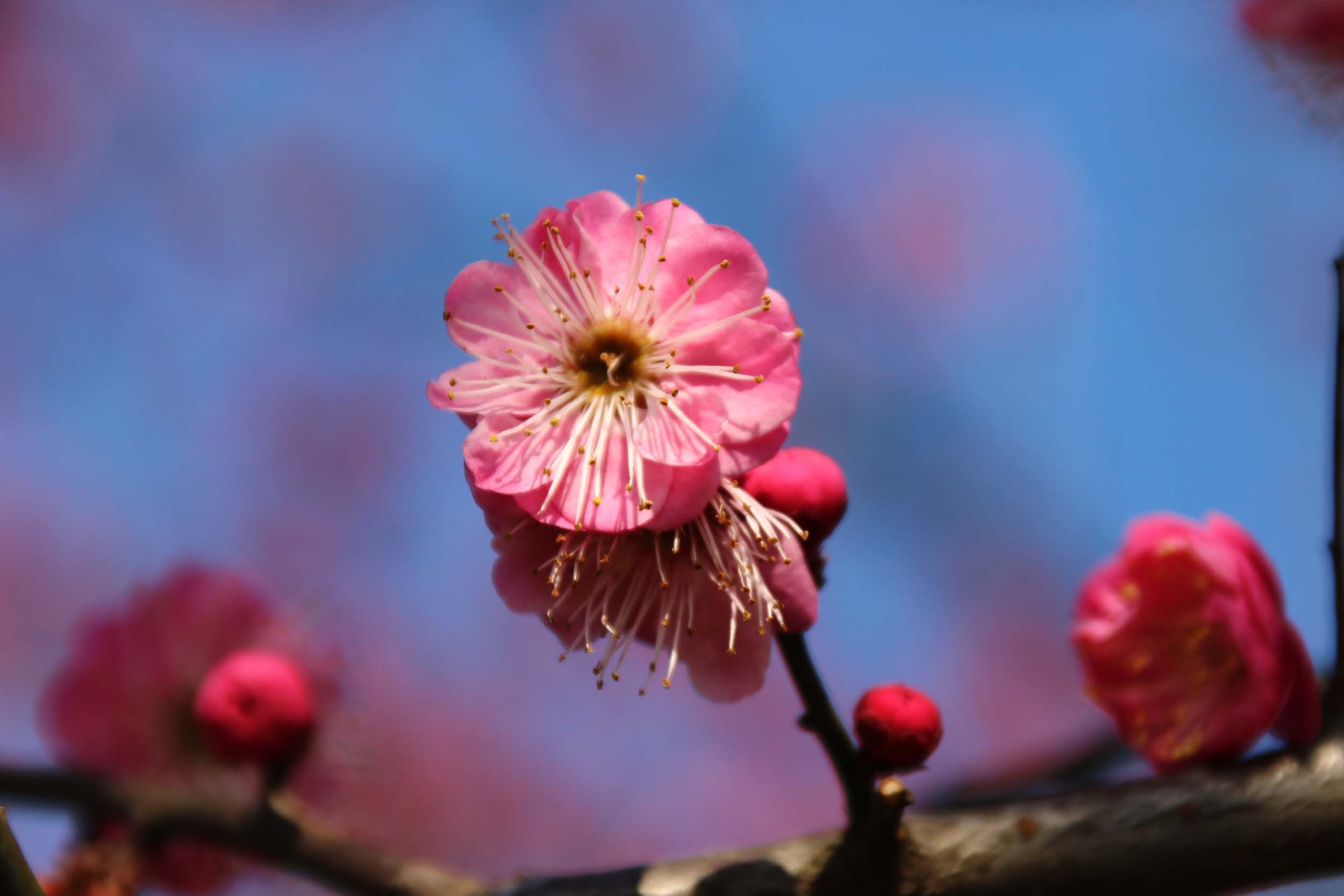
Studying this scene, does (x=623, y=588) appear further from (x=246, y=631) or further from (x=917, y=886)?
(x=246, y=631)

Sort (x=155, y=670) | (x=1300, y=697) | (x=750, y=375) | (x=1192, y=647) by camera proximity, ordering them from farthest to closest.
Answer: (x=155, y=670), (x=1192, y=647), (x=1300, y=697), (x=750, y=375)

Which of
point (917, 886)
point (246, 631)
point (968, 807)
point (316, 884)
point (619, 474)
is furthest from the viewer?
point (246, 631)

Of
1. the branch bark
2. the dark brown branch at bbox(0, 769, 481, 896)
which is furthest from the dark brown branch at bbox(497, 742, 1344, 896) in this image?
the dark brown branch at bbox(0, 769, 481, 896)

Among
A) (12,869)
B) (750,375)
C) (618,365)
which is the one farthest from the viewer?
(618,365)

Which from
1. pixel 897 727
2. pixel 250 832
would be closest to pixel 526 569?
pixel 897 727

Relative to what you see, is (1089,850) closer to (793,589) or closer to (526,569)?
(793,589)

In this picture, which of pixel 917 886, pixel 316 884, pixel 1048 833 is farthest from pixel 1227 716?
pixel 316 884

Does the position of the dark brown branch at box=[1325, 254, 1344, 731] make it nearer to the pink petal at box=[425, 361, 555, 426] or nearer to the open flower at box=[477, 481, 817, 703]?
the open flower at box=[477, 481, 817, 703]

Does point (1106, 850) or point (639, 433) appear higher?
point (639, 433)
